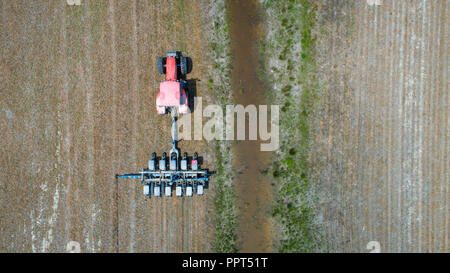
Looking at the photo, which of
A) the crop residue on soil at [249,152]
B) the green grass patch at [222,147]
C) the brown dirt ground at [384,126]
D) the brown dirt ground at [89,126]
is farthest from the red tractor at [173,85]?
the brown dirt ground at [384,126]

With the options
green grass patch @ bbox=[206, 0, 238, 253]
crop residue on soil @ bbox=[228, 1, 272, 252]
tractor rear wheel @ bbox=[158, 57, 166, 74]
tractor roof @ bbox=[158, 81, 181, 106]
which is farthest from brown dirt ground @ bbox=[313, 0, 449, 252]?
tractor rear wheel @ bbox=[158, 57, 166, 74]

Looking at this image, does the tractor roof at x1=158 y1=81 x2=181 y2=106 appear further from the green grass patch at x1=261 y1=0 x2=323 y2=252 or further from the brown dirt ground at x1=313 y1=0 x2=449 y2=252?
the brown dirt ground at x1=313 y1=0 x2=449 y2=252

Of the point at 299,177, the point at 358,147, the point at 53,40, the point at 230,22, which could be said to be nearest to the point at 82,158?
the point at 53,40

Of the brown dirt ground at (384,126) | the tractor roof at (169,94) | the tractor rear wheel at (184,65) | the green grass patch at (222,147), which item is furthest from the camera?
the green grass patch at (222,147)

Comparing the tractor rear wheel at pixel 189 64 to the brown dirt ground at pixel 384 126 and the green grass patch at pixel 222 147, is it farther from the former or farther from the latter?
the brown dirt ground at pixel 384 126

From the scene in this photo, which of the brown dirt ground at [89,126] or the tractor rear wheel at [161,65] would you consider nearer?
the tractor rear wheel at [161,65]

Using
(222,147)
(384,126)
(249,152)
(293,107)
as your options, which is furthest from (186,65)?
(384,126)
